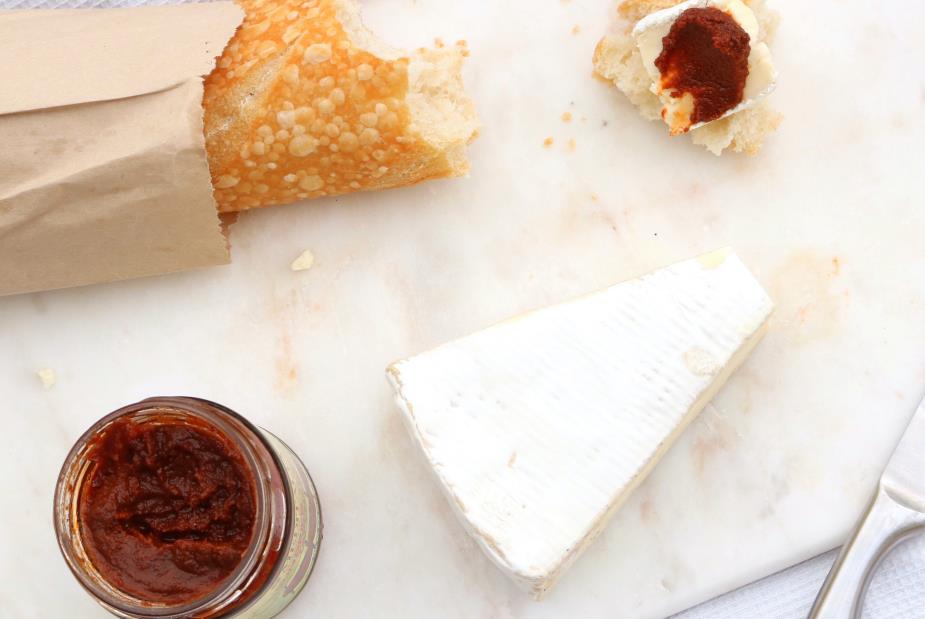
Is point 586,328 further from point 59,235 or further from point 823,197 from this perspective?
point 59,235

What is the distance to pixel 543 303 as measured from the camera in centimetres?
195

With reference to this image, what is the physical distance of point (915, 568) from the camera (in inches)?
74.2

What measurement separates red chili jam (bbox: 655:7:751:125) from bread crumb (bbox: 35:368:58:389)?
157 centimetres

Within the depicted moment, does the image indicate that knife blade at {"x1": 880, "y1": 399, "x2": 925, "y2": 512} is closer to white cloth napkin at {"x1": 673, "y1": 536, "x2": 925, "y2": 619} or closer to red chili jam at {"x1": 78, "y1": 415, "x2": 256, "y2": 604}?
white cloth napkin at {"x1": 673, "y1": 536, "x2": 925, "y2": 619}

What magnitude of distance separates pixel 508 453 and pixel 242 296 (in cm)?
75

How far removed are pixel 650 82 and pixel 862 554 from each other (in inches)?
45.7

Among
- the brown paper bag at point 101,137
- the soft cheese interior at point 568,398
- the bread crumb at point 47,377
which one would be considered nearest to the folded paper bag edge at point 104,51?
the brown paper bag at point 101,137

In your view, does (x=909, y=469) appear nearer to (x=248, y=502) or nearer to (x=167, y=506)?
(x=248, y=502)

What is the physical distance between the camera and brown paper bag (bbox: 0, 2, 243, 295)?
1.69 meters

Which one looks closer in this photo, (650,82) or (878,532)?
(878,532)

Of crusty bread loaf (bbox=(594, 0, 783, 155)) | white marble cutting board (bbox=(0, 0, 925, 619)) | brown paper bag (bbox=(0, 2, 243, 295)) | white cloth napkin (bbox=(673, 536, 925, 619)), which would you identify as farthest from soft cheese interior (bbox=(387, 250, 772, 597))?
brown paper bag (bbox=(0, 2, 243, 295))

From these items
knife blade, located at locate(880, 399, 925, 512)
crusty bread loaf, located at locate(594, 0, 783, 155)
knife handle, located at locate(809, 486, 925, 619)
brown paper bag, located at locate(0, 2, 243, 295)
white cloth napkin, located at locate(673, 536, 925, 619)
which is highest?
crusty bread loaf, located at locate(594, 0, 783, 155)

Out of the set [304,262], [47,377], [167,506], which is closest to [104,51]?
[304,262]

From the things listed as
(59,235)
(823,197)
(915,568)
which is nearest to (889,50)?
(823,197)
